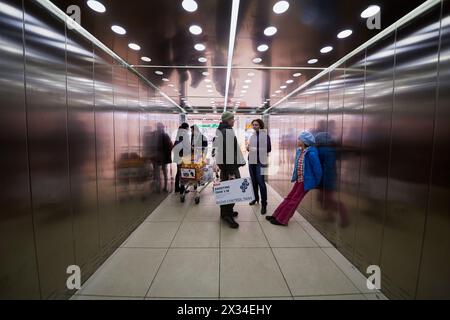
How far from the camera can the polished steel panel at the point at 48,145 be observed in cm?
159

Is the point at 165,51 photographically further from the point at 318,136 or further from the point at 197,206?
the point at 197,206

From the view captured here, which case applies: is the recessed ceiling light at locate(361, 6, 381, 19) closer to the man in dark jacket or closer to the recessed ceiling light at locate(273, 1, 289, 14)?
the recessed ceiling light at locate(273, 1, 289, 14)

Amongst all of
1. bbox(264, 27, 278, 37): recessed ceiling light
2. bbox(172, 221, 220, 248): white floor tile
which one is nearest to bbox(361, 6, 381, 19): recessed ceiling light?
bbox(264, 27, 278, 37): recessed ceiling light

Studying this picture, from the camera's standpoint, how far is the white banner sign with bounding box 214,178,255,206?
3385mm

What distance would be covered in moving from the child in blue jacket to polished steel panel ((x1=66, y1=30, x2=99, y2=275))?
2948 millimetres

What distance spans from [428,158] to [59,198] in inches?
129

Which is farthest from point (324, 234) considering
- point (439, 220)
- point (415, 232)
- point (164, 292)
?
point (164, 292)

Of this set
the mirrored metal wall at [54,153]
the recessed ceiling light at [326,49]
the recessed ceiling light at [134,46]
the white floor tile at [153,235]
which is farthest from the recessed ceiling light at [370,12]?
the white floor tile at [153,235]

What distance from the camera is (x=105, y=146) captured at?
2666mm

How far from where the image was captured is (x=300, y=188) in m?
3.54

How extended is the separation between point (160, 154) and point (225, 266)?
3.44 metres

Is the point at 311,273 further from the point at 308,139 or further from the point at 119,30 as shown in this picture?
the point at 119,30

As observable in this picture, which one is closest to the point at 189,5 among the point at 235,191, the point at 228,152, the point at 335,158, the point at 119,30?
the point at 119,30

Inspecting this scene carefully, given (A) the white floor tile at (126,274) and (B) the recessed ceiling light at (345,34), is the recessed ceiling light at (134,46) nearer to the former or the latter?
(B) the recessed ceiling light at (345,34)
